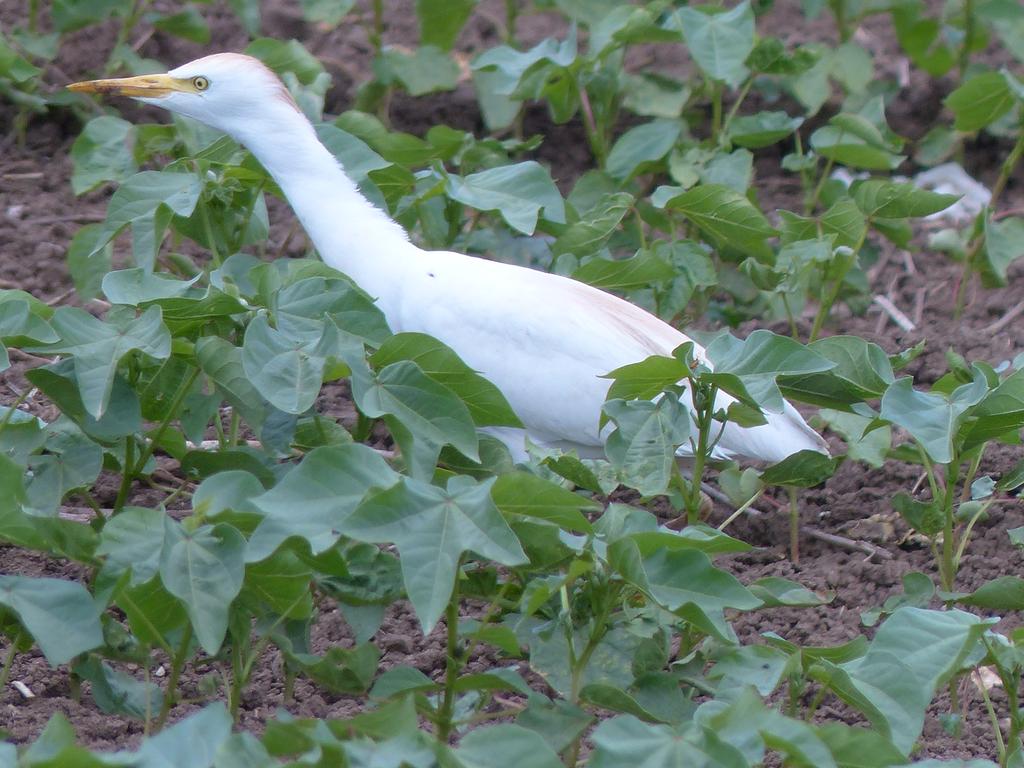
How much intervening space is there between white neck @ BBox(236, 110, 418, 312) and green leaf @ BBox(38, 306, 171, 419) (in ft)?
3.67

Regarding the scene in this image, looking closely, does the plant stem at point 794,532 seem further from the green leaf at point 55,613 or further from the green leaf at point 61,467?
the green leaf at point 55,613

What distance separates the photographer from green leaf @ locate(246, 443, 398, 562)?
2.09 metres

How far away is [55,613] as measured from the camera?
7.35 feet

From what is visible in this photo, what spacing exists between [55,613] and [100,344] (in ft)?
1.64

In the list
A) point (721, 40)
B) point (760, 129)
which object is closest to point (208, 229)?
point (721, 40)

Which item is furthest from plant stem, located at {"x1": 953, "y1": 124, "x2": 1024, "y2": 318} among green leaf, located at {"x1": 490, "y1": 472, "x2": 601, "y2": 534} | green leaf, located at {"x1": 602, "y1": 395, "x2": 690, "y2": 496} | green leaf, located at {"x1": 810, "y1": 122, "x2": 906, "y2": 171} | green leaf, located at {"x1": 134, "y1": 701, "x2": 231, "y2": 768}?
green leaf, located at {"x1": 134, "y1": 701, "x2": 231, "y2": 768}

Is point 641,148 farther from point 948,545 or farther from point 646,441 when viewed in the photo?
point 646,441

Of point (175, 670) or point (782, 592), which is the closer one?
point (175, 670)

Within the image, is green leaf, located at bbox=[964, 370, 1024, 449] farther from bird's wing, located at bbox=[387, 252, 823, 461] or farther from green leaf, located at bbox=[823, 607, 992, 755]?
bird's wing, located at bbox=[387, 252, 823, 461]

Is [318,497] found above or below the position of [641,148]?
above

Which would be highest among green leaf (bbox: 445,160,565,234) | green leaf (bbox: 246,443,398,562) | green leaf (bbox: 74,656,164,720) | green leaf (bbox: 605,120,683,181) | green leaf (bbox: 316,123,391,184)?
green leaf (bbox: 246,443,398,562)

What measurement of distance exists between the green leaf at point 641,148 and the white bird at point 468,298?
3.31 ft

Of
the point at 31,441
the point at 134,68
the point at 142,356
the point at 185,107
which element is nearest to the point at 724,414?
the point at 142,356

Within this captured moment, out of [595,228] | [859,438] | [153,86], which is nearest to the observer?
[859,438]
